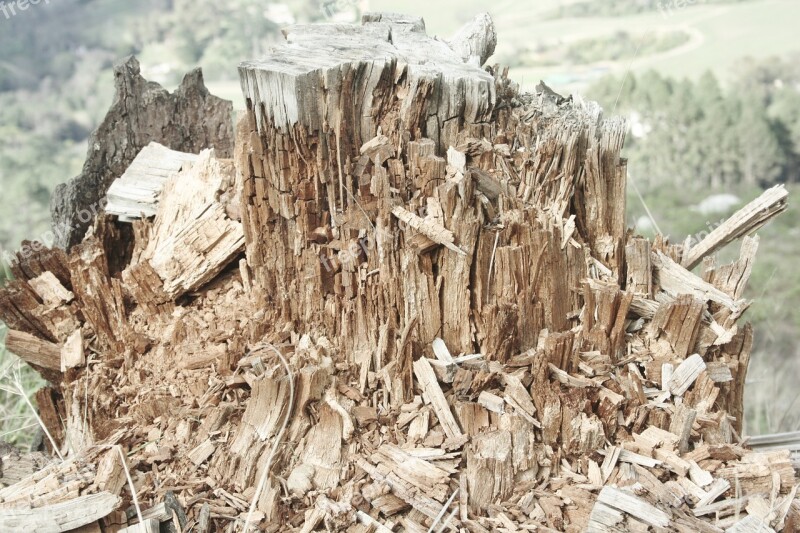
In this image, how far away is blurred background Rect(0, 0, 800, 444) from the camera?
7.28m

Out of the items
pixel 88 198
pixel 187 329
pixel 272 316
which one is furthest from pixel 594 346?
pixel 88 198

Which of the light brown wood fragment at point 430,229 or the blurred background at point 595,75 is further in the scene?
the blurred background at point 595,75

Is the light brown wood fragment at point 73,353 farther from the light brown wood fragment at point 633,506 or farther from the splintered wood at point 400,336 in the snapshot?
the light brown wood fragment at point 633,506

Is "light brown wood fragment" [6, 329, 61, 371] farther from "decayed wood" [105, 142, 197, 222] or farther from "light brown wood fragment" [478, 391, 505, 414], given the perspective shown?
"light brown wood fragment" [478, 391, 505, 414]

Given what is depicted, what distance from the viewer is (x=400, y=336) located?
2545 mm

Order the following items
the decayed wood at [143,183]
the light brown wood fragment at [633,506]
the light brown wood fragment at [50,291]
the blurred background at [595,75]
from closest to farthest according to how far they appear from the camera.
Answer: the light brown wood fragment at [633,506] < the light brown wood fragment at [50,291] < the decayed wood at [143,183] < the blurred background at [595,75]

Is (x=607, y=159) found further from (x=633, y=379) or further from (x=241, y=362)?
(x=241, y=362)

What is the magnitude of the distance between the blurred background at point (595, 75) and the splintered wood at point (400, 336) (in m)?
4.51

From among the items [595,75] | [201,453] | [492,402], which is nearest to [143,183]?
[201,453]

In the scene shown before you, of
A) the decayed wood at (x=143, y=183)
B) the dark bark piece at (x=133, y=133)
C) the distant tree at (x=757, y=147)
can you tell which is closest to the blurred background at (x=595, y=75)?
the distant tree at (x=757, y=147)

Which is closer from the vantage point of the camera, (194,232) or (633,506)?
(633,506)

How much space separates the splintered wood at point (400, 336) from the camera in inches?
87.4

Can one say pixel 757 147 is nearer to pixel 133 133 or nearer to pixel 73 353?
pixel 133 133

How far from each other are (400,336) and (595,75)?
241 inches
